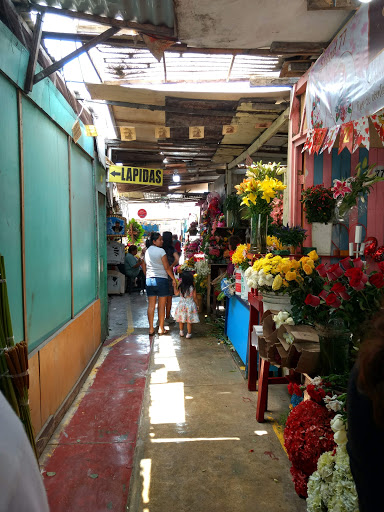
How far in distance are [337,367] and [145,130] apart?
17.1 ft

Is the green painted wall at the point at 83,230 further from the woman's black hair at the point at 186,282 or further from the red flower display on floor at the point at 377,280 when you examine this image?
the red flower display on floor at the point at 377,280

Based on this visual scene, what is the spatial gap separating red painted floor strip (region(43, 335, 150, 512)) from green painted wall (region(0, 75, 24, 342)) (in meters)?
1.15

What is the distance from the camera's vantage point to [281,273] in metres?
3.01

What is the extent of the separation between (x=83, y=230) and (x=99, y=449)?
9.47 feet

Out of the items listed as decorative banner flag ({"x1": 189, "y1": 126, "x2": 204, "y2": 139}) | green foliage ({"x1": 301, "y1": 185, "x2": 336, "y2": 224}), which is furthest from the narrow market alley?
decorative banner flag ({"x1": 189, "y1": 126, "x2": 204, "y2": 139})

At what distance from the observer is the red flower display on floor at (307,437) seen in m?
2.23

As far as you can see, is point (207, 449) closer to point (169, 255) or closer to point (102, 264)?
point (102, 264)

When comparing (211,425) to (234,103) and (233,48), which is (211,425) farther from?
(234,103)

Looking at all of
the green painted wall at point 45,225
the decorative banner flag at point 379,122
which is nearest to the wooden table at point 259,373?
the decorative banner flag at point 379,122

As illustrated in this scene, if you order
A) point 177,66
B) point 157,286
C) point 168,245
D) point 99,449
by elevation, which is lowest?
point 99,449

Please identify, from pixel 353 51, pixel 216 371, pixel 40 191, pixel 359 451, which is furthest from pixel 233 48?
pixel 216 371

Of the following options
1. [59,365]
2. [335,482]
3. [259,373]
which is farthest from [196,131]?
[335,482]

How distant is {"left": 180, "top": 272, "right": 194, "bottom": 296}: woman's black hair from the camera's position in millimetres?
6547

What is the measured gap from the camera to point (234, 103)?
488 centimetres
